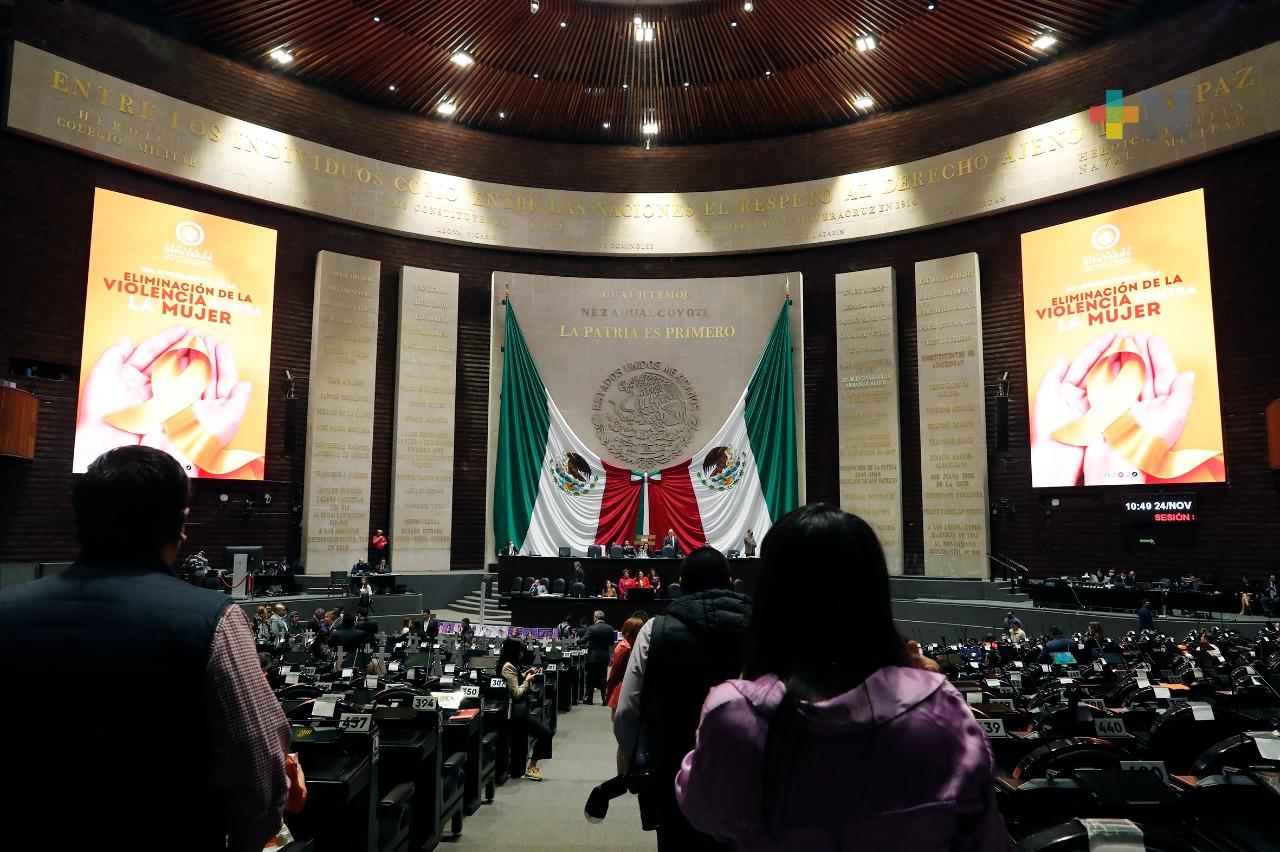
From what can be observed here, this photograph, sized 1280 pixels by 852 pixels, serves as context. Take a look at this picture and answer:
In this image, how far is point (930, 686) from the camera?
1158 mm

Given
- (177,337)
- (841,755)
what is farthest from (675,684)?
(177,337)

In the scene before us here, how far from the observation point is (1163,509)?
13.4 meters

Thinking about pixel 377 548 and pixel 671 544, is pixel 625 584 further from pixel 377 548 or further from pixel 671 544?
pixel 377 548

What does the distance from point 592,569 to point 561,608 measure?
142 centimetres

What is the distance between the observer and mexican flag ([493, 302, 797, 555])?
1711 cm

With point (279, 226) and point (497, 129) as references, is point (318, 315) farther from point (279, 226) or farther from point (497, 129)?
point (497, 129)

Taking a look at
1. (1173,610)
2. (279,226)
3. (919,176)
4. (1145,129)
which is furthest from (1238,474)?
(279,226)

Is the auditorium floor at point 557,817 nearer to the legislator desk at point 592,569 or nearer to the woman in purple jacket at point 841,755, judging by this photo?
the woman in purple jacket at point 841,755

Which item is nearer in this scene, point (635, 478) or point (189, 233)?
point (189, 233)

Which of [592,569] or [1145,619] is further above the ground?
[592,569]

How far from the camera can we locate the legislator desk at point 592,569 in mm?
15086

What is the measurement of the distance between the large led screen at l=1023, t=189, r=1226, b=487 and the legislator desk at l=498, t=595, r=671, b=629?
23.7 ft

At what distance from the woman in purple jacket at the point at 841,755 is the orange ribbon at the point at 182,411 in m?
15.1

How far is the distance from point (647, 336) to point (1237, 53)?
10.9 metres
